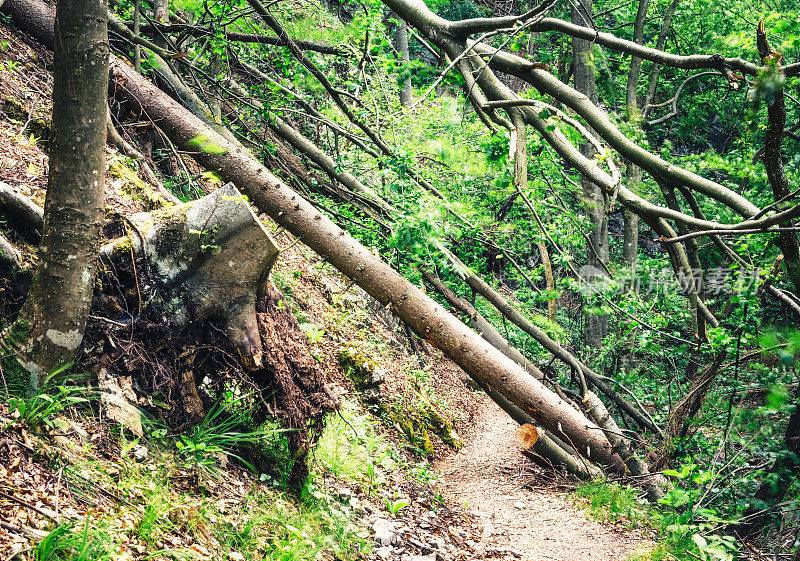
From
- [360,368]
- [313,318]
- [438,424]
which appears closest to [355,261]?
[313,318]

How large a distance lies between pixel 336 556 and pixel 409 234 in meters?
2.82

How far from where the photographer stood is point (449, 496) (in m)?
6.09

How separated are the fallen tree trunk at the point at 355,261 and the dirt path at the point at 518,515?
1.20m

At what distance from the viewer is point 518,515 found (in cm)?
592

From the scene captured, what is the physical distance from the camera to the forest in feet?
9.18

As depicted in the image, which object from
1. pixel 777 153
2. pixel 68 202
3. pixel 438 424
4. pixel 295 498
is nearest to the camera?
pixel 68 202

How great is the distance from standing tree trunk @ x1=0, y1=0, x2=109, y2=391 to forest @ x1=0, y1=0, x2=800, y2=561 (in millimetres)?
14

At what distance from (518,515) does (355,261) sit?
3503 mm

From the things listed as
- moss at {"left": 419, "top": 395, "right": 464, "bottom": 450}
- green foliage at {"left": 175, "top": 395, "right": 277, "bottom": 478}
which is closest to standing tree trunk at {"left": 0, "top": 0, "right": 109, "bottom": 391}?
green foliage at {"left": 175, "top": 395, "right": 277, "bottom": 478}

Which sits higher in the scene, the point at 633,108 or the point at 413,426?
the point at 633,108

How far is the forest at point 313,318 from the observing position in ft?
9.18

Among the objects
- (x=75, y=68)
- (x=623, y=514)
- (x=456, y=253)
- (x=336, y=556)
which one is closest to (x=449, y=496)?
(x=623, y=514)

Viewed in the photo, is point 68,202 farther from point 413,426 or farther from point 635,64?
point 635,64

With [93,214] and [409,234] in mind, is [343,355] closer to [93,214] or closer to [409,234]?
[409,234]
